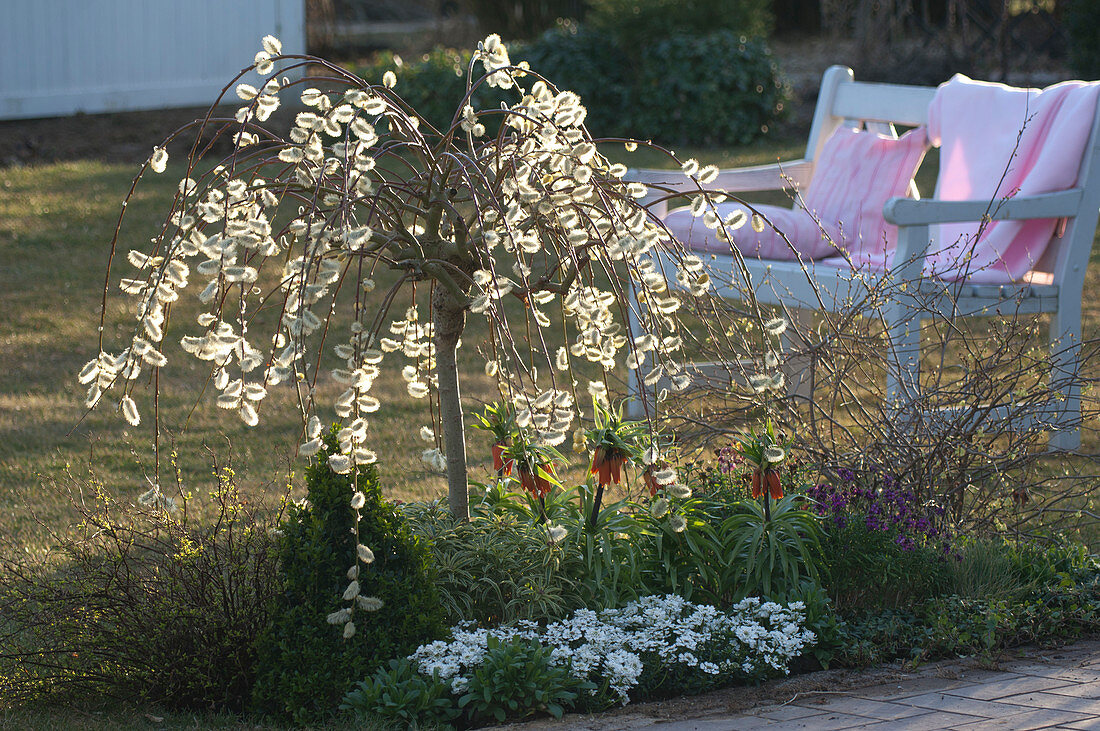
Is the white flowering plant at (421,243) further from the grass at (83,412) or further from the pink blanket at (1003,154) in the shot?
the pink blanket at (1003,154)

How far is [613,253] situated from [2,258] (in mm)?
5943

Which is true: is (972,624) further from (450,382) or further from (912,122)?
(912,122)

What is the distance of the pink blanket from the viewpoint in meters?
4.42

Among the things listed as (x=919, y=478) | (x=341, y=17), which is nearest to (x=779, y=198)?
(x=919, y=478)

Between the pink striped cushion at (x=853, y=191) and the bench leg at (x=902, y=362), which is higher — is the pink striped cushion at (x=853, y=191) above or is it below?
above

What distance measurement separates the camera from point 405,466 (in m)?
4.36

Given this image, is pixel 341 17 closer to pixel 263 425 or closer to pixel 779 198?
pixel 779 198

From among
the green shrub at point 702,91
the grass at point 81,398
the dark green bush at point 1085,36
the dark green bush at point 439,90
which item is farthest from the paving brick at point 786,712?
the dark green bush at point 1085,36

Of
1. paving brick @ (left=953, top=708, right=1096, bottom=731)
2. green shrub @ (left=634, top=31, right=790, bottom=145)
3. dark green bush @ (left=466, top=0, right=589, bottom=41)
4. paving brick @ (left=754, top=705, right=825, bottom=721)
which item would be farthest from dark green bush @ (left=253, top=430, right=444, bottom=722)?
dark green bush @ (left=466, top=0, right=589, bottom=41)

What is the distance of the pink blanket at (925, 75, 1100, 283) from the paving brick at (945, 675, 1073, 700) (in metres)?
1.79

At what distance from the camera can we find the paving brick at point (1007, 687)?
2531mm

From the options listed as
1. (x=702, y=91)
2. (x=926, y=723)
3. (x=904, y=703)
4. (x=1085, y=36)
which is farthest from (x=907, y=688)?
(x=1085, y=36)

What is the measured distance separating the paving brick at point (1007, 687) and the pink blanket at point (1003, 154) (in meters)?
1.79

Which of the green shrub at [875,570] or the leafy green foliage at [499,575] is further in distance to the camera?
the green shrub at [875,570]
